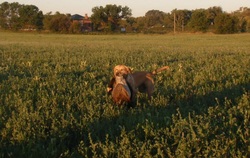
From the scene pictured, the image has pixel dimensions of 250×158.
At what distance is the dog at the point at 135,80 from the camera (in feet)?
15.3

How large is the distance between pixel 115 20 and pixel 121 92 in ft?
257

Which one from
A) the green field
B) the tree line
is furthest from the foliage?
the green field

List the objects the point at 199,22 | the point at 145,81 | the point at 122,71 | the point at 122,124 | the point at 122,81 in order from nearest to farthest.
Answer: the point at 122,124 → the point at 122,81 → the point at 122,71 → the point at 145,81 → the point at 199,22

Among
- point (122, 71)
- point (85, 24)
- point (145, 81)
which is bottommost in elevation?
point (145, 81)

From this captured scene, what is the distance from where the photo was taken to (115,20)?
267 feet

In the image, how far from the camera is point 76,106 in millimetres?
4758

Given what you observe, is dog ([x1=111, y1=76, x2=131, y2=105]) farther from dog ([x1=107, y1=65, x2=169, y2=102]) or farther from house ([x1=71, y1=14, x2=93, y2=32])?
house ([x1=71, y1=14, x2=93, y2=32])

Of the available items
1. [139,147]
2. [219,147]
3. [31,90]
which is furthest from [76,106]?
[219,147]

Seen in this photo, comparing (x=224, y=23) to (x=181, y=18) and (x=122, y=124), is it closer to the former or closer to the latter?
(x=181, y=18)

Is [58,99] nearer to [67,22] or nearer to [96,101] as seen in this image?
[96,101]

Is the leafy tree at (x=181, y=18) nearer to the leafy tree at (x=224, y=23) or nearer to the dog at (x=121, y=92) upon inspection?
the leafy tree at (x=224, y=23)

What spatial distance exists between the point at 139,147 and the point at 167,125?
0.73m

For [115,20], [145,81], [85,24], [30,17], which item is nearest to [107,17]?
[115,20]

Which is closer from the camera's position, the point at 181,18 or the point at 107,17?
the point at 107,17
